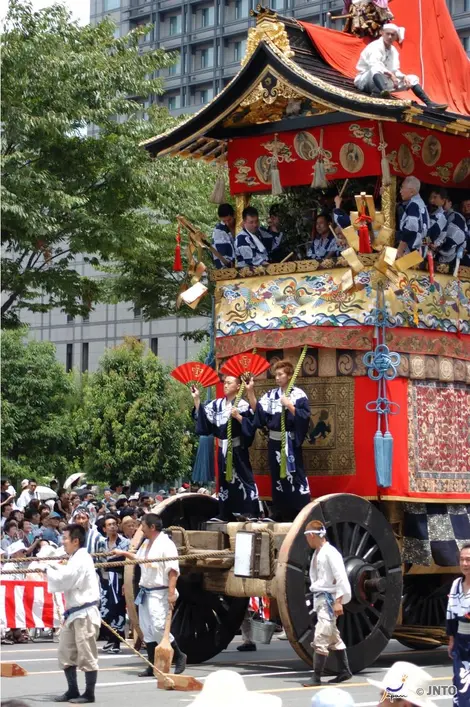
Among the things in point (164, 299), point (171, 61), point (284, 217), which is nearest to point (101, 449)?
point (164, 299)

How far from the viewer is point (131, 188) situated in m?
20.4

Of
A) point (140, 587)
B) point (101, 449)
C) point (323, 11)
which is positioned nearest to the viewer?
point (140, 587)

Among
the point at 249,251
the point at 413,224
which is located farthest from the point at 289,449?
the point at 413,224

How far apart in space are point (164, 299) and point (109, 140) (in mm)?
4685

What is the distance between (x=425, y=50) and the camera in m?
14.7

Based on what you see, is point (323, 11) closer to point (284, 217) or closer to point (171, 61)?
point (171, 61)

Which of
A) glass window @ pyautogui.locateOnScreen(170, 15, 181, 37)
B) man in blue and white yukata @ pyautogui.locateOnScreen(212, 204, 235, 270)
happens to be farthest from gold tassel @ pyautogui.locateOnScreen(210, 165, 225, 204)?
Result: glass window @ pyautogui.locateOnScreen(170, 15, 181, 37)

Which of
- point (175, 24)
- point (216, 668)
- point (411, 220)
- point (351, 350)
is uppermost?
point (175, 24)

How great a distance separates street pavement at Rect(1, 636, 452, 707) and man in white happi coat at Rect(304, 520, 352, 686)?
27cm

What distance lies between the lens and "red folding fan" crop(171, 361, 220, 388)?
13.3 meters

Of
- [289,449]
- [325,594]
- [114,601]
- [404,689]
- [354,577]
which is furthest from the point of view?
[114,601]

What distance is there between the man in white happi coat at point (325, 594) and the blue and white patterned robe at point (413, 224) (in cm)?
299

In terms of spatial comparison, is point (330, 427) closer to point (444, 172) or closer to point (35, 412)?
point (444, 172)

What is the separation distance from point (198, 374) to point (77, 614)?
3.38 metres
